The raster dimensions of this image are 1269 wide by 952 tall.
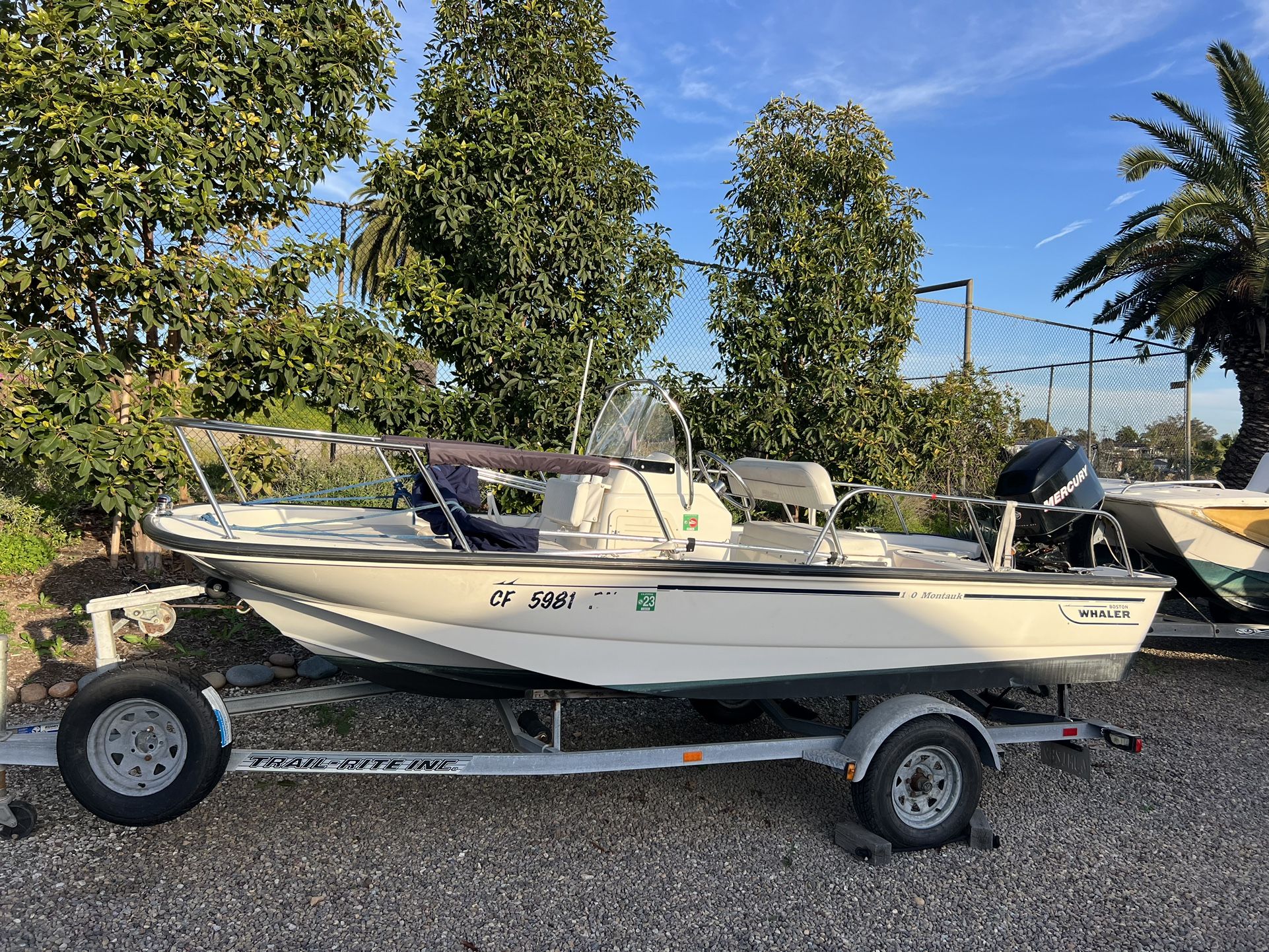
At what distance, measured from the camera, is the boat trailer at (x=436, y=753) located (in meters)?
3.05

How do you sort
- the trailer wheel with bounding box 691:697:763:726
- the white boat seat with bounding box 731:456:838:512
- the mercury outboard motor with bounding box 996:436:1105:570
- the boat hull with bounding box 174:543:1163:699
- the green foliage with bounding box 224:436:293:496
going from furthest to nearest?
1. the green foliage with bounding box 224:436:293:496
2. the trailer wheel with bounding box 691:697:763:726
3. the mercury outboard motor with bounding box 996:436:1105:570
4. the white boat seat with bounding box 731:456:838:512
5. the boat hull with bounding box 174:543:1163:699

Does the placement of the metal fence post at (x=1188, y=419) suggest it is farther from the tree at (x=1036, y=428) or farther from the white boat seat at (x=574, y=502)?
the white boat seat at (x=574, y=502)

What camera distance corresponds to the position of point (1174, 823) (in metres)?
3.96

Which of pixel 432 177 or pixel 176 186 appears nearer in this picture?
pixel 176 186

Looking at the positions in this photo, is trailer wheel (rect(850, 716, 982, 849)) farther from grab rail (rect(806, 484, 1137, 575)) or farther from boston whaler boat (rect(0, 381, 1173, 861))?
grab rail (rect(806, 484, 1137, 575))

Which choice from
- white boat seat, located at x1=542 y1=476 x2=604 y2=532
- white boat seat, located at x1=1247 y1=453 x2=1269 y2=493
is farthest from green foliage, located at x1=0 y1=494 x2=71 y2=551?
white boat seat, located at x1=1247 y1=453 x2=1269 y2=493

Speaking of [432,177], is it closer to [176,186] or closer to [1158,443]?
[176,186]

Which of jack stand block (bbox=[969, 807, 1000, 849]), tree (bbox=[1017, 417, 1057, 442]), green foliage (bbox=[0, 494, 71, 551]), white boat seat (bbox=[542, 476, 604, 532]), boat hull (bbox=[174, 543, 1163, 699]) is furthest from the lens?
tree (bbox=[1017, 417, 1057, 442])

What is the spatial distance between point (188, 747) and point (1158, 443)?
15.3 meters

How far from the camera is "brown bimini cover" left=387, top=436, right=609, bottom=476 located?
3232mm

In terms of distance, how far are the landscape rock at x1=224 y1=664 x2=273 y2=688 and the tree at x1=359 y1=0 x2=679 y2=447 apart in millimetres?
2088

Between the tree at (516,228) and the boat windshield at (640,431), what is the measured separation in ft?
5.22

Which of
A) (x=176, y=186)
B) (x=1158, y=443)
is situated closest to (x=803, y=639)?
(x=176, y=186)

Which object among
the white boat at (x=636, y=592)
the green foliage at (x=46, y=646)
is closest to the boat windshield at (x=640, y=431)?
the white boat at (x=636, y=592)
